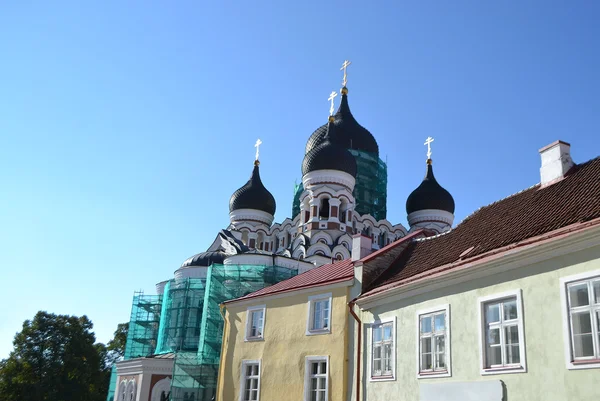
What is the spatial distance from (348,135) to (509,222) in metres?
39.4

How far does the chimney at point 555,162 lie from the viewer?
1516 centimetres

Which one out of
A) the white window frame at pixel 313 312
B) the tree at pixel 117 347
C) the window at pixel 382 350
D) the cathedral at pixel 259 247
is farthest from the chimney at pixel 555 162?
the tree at pixel 117 347

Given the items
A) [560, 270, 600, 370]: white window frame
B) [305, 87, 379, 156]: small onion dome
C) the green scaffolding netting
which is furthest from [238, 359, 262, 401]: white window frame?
[305, 87, 379, 156]: small onion dome

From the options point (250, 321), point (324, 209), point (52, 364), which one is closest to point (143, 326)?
point (52, 364)

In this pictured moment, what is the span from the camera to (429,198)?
51156mm

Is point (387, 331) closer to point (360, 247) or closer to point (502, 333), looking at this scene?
Answer: point (502, 333)

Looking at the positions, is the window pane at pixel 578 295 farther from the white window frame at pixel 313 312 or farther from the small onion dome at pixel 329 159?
the small onion dome at pixel 329 159

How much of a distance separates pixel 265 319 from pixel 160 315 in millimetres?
24641

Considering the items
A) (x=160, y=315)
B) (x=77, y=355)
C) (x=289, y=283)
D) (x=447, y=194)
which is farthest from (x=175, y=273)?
(x=289, y=283)

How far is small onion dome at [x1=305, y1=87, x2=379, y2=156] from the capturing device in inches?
2076

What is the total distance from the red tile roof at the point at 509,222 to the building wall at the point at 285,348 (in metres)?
1.89

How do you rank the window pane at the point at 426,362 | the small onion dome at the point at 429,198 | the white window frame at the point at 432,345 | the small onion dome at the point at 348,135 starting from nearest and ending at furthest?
the white window frame at the point at 432,345 → the window pane at the point at 426,362 → the small onion dome at the point at 429,198 → the small onion dome at the point at 348,135

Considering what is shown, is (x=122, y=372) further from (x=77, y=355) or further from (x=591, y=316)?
(x=591, y=316)

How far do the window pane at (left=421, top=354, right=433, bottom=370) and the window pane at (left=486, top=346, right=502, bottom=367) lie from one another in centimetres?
193
